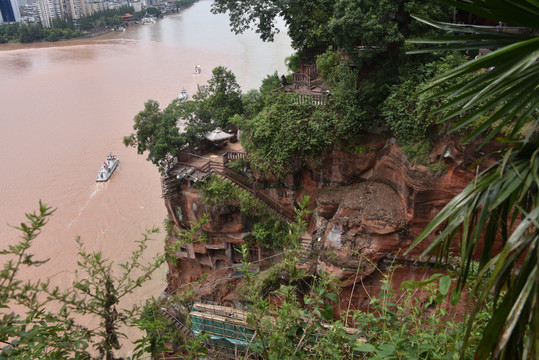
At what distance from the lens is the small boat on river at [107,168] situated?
90.6 feet

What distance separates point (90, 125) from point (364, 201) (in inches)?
1136

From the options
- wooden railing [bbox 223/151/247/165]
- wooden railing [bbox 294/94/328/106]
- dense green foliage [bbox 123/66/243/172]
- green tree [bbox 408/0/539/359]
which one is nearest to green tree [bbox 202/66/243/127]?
dense green foliage [bbox 123/66/243/172]

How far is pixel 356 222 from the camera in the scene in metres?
12.4

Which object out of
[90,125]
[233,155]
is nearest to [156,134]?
[233,155]

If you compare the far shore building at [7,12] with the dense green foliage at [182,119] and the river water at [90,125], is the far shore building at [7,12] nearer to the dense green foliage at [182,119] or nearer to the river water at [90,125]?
the river water at [90,125]

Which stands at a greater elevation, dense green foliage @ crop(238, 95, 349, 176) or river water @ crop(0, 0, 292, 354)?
dense green foliage @ crop(238, 95, 349, 176)

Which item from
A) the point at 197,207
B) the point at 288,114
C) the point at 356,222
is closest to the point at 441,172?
the point at 356,222

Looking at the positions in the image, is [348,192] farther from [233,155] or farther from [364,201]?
[233,155]

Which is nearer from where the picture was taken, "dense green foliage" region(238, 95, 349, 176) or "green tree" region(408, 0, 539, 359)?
"green tree" region(408, 0, 539, 359)

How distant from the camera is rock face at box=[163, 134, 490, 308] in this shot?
11008mm

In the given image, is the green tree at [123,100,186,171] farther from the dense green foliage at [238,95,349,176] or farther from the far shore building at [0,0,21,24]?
the far shore building at [0,0,21,24]

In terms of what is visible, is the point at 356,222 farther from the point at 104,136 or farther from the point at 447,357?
the point at 104,136

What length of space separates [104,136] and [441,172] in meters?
28.9

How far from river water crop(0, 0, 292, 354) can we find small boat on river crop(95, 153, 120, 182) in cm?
49
